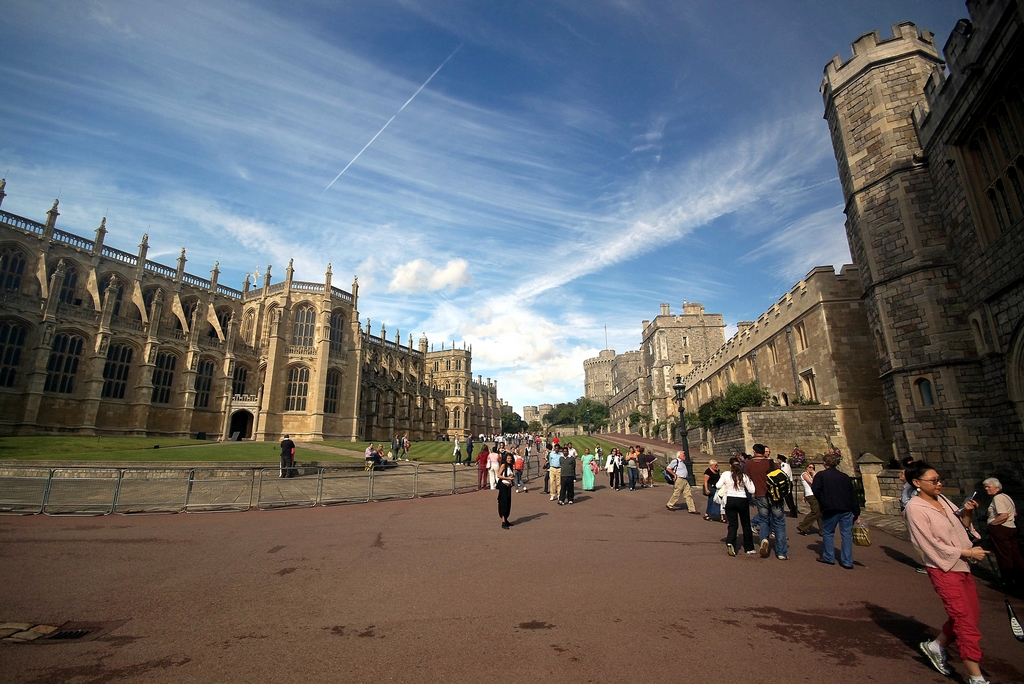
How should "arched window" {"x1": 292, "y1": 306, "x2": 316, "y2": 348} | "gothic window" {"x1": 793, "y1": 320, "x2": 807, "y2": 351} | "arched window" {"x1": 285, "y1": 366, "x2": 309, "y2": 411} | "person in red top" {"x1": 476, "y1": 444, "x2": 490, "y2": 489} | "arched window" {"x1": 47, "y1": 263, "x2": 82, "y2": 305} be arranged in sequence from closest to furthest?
"person in red top" {"x1": 476, "y1": 444, "x2": 490, "y2": 489}, "gothic window" {"x1": 793, "y1": 320, "x2": 807, "y2": 351}, "arched window" {"x1": 47, "y1": 263, "x2": 82, "y2": 305}, "arched window" {"x1": 285, "y1": 366, "x2": 309, "y2": 411}, "arched window" {"x1": 292, "y1": 306, "x2": 316, "y2": 348}

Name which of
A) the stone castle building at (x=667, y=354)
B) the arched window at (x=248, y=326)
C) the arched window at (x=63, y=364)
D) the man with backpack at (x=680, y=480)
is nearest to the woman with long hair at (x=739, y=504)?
the man with backpack at (x=680, y=480)

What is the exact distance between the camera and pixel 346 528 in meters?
10.3

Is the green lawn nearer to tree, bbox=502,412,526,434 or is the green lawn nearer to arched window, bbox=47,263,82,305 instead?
arched window, bbox=47,263,82,305

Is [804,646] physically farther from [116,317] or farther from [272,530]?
[116,317]

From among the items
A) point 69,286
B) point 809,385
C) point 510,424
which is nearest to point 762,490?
point 809,385

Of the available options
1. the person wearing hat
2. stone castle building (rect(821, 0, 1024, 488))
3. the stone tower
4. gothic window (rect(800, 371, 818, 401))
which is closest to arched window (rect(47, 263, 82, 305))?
the person wearing hat

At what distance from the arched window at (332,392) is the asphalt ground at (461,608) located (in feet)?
110

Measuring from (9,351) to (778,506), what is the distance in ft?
135

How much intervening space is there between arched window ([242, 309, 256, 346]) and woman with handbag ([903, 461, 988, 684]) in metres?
47.5

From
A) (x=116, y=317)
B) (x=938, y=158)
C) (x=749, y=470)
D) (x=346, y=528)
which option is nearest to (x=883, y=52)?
(x=938, y=158)

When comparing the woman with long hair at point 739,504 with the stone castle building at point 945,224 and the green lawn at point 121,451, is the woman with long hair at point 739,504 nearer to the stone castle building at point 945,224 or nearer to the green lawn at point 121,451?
the stone castle building at point 945,224

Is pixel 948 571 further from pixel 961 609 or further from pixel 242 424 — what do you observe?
pixel 242 424

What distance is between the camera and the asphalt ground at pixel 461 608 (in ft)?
13.0

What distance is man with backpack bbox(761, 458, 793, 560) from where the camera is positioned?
7828mm
